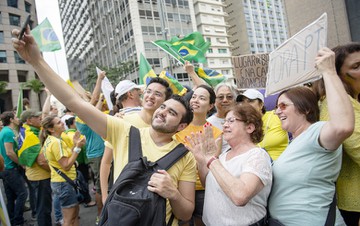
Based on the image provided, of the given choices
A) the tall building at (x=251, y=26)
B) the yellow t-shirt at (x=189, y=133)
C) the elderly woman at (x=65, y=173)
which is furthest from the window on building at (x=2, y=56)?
the tall building at (x=251, y=26)

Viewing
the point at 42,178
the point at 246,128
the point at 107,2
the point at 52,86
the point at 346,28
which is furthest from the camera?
the point at 107,2

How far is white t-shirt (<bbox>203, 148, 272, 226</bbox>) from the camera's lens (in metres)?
1.56

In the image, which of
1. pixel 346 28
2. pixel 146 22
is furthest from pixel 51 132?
pixel 146 22

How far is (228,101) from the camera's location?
3.25 meters

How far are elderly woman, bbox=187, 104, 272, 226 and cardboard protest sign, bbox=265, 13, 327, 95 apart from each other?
425 millimetres

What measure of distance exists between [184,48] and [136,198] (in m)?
5.26

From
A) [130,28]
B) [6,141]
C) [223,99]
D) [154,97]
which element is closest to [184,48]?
[223,99]

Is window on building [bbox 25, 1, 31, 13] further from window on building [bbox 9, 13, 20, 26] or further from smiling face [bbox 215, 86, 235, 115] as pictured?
smiling face [bbox 215, 86, 235, 115]

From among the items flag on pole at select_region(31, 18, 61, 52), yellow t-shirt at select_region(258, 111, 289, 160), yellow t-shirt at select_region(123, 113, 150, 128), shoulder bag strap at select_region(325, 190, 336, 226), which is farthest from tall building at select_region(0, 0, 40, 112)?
shoulder bag strap at select_region(325, 190, 336, 226)

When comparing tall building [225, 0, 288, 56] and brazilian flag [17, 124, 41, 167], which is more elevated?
tall building [225, 0, 288, 56]

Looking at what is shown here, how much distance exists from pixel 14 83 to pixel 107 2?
21.5 m

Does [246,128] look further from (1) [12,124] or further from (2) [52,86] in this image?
(1) [12,124]

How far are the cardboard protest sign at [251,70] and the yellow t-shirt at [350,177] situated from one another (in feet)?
12.5

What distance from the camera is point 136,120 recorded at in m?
2.62
